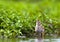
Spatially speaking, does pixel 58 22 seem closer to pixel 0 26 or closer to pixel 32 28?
pixel 32 28

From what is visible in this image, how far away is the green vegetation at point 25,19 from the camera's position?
13477 mm

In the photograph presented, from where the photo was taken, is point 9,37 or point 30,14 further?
point 30,14

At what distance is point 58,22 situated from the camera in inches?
594

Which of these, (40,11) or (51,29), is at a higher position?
(40,11)

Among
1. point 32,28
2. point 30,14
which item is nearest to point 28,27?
point 32,28

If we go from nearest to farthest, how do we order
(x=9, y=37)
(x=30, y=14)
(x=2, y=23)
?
(x=9, y=37) < (x=2, y=23) < (x=30, y=14)

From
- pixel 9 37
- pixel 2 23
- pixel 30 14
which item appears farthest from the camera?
pixel 30 14

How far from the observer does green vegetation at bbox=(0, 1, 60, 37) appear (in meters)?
13.5

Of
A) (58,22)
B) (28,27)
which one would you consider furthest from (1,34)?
(58,22)

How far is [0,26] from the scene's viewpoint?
13875 millimetres

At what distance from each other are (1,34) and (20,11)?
92.9 inches

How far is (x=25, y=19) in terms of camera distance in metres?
14.2

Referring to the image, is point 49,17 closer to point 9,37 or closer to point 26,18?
point 26,18

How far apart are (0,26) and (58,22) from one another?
322 cm
